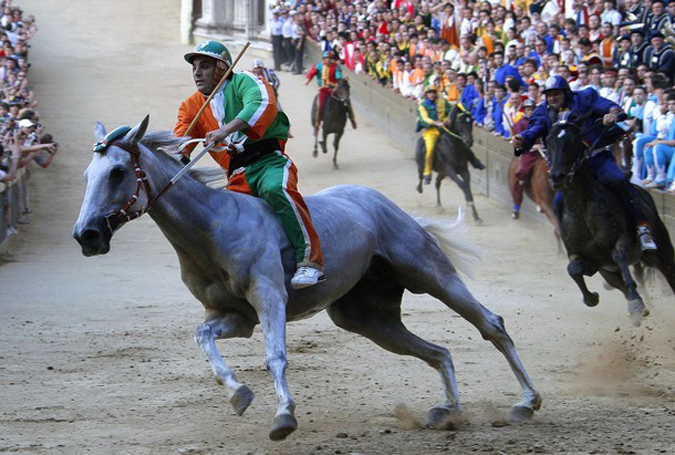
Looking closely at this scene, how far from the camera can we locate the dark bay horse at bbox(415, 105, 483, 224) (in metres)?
19.9

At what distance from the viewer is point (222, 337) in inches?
275

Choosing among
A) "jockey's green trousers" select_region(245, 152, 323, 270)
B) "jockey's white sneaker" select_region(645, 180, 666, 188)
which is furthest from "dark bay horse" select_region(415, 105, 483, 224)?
"jockey's green trousers" select_region(245, 152, 323, 270)

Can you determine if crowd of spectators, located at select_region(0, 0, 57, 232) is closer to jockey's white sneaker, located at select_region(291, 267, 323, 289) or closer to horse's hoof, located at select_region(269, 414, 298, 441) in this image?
jockey's white sneaker, located at select_region(291, 267, 323, 289)

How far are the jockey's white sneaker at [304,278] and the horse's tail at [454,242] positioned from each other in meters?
1.47

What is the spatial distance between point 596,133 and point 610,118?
41 centimetres

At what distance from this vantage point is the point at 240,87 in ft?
24.2

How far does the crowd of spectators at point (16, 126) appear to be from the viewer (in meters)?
16.7

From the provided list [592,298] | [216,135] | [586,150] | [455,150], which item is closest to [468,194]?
[455,150]

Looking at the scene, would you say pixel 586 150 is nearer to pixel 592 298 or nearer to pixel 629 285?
pixel 629 285

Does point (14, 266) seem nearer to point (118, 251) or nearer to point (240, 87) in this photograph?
point (118, 251)

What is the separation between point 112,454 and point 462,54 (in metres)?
17.6

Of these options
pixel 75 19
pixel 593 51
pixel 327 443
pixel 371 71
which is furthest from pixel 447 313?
pixel 75 19

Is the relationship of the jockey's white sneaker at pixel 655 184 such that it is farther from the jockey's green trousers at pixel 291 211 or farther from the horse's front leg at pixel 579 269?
the jockey's green trousers at pixel 291 211

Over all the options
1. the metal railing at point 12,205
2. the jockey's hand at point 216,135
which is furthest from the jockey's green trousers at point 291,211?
the metal railing at point 12,205
